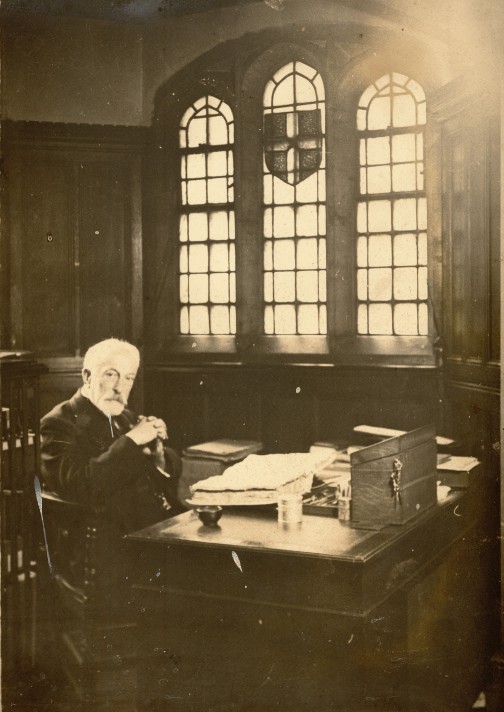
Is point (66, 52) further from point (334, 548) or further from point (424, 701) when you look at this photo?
point (424, 701)

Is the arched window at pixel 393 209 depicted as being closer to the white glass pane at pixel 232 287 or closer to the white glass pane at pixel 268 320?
the white glass pane at pixel 268 320

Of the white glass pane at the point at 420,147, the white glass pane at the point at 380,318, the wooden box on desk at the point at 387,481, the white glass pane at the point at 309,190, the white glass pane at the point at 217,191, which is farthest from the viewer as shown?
the white glass pane at the point at 217,191

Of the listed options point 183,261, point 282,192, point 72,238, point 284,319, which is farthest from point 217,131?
point 284,319

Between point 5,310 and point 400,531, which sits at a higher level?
point 5,310

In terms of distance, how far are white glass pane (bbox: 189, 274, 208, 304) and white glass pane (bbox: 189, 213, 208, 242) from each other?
189 millimetres

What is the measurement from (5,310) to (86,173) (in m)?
0.86

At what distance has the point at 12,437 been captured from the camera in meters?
2.72

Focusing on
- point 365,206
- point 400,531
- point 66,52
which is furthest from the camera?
point 365,206

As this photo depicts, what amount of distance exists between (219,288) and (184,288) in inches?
6.4

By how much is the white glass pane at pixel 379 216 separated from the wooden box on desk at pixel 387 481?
102 centimetres

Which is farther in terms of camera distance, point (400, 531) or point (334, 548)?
point (400, 531)

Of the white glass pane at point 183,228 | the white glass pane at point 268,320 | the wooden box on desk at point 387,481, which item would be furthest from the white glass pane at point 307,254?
the wooden box on desk at point 387,481

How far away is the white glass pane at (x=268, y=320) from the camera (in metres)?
3.28

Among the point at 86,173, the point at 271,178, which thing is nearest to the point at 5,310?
the point at 86,173
